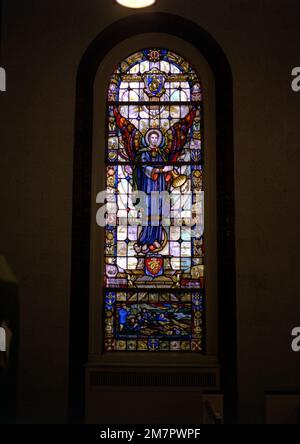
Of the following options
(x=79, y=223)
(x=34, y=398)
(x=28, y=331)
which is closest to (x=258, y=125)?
(x=79, y=223)

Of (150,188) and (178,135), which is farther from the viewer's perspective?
(178,135)

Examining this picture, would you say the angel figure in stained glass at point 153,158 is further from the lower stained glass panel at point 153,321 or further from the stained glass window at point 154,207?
the lower stained glass panel at point 153,321

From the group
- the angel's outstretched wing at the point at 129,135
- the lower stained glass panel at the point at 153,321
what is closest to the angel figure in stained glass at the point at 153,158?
the angel's outstretched wing at the point at 129,135

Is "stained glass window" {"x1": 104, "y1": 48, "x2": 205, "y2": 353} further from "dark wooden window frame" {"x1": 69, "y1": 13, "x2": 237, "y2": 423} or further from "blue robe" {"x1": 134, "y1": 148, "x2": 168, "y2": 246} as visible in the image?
"dark wooden window frame" {"x1": 69, "y1": 13, "x2": 237, "y2": 423}

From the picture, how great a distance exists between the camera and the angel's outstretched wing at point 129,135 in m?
7.35

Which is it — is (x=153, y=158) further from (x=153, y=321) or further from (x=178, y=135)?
(x=153, y=321)

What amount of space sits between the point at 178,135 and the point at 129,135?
546 mm

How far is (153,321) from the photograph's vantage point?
7.06 m

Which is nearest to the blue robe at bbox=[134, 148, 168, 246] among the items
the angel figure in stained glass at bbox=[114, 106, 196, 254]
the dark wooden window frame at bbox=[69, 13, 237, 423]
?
the angel figure in stained glass at bbox=[114, 106, 196, 254]

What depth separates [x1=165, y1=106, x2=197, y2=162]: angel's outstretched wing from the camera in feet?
24.1

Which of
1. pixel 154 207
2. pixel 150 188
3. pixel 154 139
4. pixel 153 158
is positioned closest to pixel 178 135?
pixel 154 139

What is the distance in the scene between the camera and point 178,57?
7.51 meters

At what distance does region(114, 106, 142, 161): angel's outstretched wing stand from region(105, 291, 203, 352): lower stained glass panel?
5.17 ft

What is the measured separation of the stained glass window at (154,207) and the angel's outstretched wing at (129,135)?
0.04 ft
